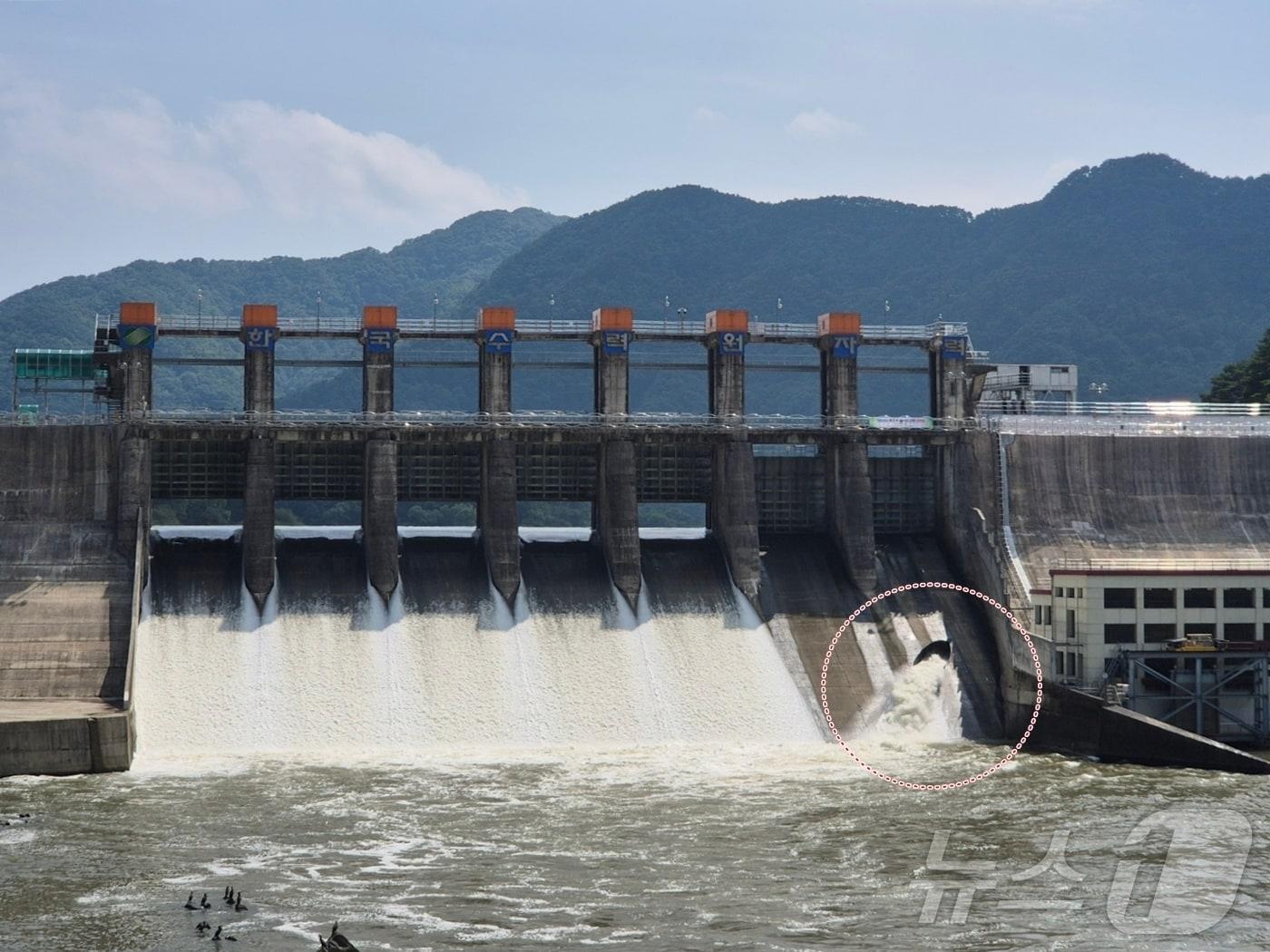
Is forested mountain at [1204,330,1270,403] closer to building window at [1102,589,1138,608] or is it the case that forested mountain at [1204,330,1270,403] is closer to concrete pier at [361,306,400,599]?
building window at [1102,589,1138,608]

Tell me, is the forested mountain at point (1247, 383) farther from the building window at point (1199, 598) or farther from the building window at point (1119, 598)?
the building window at point (1119, 598)

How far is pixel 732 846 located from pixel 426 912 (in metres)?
10.3

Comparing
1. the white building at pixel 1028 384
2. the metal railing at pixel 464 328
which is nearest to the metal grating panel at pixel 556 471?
the metal railing at pixel 464 328

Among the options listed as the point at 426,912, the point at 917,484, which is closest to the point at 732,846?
the point at 426,912

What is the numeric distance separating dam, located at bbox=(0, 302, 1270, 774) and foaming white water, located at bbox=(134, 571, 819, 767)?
14cm

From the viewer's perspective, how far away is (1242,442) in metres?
82.9

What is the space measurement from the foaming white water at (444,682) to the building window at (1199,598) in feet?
51.6

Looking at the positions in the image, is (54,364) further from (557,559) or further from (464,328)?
(557,559)

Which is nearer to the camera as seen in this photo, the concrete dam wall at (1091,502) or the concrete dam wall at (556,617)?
the concrete dam wall at (556,617)

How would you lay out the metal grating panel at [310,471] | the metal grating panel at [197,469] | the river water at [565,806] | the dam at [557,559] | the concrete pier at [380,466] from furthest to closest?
the metal grating panel at [310,471] → the metal grating panel at [197,469] → the concrete pier at [380,466] → the dam at [557,559] → the river water at [565,806]

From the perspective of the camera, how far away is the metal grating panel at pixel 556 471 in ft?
263

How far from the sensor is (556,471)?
80.4 m

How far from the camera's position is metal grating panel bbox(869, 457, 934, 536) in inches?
3221

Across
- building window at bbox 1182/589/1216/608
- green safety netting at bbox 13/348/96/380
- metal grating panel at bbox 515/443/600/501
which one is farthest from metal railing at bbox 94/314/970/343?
building window at bbox 1182/589/1216/608
